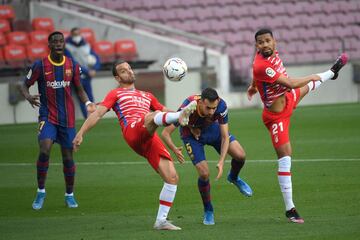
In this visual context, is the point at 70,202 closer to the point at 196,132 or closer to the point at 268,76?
the point at 196,132

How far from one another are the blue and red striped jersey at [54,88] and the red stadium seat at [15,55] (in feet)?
43.2

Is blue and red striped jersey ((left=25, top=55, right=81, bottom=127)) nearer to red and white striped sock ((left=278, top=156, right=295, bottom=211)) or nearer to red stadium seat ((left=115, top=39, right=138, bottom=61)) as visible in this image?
red and white striped sock ((left=278, top=156, right=295, bottom=211))

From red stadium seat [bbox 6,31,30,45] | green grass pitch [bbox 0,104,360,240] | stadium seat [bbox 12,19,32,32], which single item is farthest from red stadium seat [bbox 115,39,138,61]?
green grass pitch [bbox 0,104,360,240]

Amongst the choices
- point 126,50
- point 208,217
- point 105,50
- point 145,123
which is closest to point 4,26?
point 105,50

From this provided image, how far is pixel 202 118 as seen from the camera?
11164mm

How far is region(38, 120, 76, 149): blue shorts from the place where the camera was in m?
12.5

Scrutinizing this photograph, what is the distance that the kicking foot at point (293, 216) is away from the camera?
34.7 feet

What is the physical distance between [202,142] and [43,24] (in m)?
16.8

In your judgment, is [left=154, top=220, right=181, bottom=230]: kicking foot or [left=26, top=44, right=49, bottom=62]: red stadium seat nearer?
[left=154, top=220, right=181, bottom=230]: kicking foot

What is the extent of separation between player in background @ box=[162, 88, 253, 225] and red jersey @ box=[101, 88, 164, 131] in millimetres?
405

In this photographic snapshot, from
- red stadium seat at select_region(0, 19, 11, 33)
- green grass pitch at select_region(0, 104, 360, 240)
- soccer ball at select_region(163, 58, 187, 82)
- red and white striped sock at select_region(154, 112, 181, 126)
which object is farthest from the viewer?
red stadium seat at select_region(0, 19, 11, 33)

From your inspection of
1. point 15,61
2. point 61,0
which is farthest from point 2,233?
point 61,0

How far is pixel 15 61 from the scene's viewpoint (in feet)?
84.5

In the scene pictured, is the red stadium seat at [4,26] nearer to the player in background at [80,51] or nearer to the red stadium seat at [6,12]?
the red stadium seat at [6,12]
